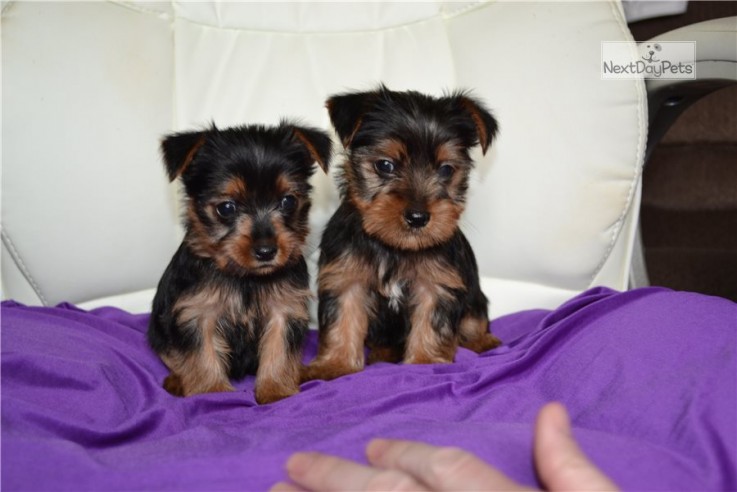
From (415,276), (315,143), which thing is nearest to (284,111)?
(315,143)

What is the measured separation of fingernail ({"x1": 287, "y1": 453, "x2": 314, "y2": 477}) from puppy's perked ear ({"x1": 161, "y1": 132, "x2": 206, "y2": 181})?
70.7 inches

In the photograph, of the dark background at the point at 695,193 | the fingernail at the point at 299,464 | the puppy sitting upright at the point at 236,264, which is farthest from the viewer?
the dark background at the point at 695,193

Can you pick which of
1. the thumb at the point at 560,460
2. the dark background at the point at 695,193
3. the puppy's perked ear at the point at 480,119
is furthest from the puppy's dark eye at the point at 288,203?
the dark background at the point at 695,193

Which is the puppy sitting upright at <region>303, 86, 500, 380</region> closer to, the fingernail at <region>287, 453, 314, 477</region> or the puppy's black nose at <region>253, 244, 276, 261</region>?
the puppy's black nose at <region>253, 244, 276, 261</region>

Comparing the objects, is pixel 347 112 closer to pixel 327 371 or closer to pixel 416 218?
pixel 416 218

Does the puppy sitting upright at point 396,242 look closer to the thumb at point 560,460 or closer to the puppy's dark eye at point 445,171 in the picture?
the puppy's dark eye at point 445,171

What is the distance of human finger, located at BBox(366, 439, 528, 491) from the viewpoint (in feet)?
6.38

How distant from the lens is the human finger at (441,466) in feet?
6.38

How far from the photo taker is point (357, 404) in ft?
10.3

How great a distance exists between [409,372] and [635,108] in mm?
2140

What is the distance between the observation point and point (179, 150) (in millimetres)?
3566

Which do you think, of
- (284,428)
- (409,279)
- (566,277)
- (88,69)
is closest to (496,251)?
(566,277)
